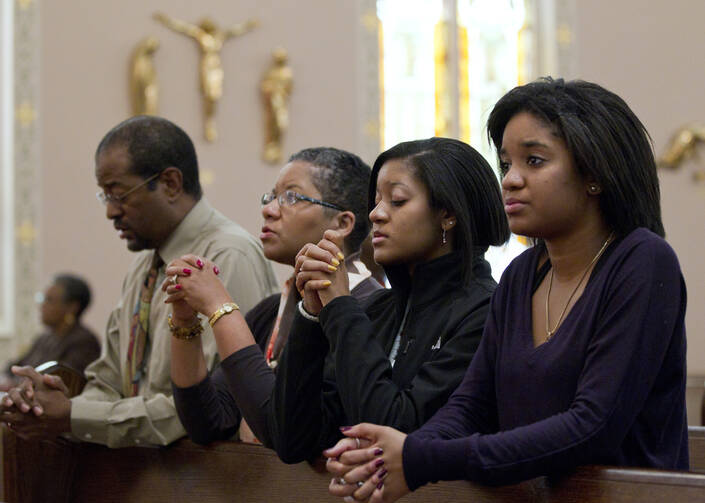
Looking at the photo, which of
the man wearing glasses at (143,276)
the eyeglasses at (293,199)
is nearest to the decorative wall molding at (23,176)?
the man wearing glasses at (143,276)

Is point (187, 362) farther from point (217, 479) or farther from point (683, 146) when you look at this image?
point (683, 146)

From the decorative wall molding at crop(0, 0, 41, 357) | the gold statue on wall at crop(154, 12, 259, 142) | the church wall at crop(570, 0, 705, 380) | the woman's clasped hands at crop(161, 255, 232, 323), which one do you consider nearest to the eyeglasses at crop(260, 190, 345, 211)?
the woman's clasped hands at crop(161, 255, 232, 323)

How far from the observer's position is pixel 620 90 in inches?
460

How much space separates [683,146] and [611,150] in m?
9.89

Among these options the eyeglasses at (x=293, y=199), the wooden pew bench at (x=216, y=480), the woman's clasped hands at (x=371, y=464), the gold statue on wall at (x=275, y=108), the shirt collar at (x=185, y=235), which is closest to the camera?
the wooden pew bench at (x=216, y=480)

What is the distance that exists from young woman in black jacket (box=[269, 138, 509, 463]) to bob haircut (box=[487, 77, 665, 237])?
1.67 ft

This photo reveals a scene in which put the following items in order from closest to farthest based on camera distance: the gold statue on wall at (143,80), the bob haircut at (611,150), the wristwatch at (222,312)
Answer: the bob haircut at (611,150), the wristwatch at (222,312), the gold statue on wall at (143,80)

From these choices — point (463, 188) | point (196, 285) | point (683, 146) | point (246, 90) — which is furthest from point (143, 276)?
point (683, 146)

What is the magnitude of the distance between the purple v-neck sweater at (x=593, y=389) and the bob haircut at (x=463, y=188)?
501mm

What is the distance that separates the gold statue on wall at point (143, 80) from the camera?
10.3m

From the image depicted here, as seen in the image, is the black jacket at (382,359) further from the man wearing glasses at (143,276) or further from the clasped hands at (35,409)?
the clasped hands at (35,409)

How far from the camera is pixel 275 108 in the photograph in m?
10.7

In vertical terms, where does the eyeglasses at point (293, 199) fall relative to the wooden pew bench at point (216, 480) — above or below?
above

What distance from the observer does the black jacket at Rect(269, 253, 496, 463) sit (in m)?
2.47
